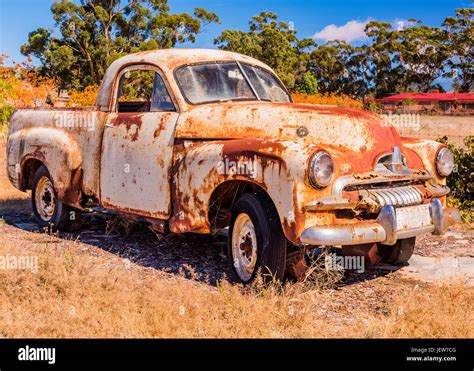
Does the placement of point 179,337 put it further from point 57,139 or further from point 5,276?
point 57,139

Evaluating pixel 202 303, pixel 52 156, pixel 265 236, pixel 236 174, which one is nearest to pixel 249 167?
pixel 236 174

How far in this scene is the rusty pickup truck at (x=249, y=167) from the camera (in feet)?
15.6

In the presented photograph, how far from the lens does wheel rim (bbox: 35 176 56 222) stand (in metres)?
7.85

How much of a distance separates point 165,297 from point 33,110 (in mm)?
4271

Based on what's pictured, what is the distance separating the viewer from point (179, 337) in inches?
158

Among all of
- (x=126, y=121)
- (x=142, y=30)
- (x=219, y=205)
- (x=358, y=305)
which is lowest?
(x=358, y=305)

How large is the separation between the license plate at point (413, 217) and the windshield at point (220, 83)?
1859 millimetres

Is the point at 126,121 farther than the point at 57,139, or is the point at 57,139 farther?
the point at 57,139

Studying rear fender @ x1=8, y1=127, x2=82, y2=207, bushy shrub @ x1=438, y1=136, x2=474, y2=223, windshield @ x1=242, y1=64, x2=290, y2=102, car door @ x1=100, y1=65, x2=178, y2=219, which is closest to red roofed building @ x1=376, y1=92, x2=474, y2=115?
bushy shrub @ x1=438, y1=136, x2=474, y2=223

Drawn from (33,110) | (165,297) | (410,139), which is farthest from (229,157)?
(33,110)

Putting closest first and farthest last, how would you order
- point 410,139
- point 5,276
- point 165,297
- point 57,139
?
point 165,297
point 5,276
point 410,139
point 57,139

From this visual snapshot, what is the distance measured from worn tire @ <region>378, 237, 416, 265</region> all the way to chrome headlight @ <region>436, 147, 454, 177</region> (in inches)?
26.7

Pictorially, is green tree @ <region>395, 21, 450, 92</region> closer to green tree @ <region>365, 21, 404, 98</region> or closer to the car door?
green tree @ <region>365, 21, 404, 98</region>

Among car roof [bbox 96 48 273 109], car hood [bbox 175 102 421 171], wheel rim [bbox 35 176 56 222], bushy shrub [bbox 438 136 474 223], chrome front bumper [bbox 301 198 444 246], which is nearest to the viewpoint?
chrome front bumper [bbox 301 198 444 246]
